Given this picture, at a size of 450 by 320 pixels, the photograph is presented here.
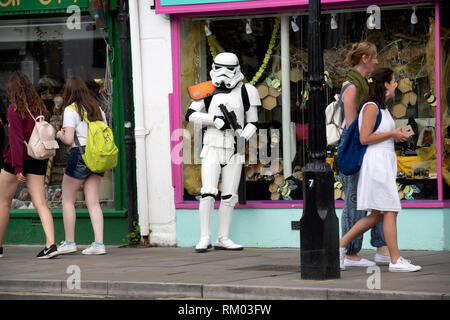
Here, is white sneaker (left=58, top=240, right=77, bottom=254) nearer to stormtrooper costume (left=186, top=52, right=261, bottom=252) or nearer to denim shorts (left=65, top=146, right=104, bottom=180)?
denim shorts (left=65, top=146, right=104, bottom=180)

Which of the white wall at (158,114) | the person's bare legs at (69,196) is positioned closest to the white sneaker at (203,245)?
the white wall at (158,114)

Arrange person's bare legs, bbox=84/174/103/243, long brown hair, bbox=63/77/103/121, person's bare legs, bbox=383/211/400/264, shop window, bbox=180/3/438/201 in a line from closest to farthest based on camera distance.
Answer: person's bare legs, bbox=383/211/400/264 → long brown hair, bbox=63/77/103/121 → person's bare legs, bbox=84/174/103/243 → shop window, bbox=180/3/438/201

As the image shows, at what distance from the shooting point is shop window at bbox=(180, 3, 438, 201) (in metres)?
11.6

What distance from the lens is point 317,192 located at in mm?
8555

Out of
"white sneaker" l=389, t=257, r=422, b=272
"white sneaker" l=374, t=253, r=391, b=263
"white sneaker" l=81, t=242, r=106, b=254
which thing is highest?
"white sneaker" l=389, t=257, r=422, b=272

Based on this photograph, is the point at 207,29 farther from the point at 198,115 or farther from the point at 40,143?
the point at 40,143

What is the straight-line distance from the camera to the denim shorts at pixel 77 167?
11297mm

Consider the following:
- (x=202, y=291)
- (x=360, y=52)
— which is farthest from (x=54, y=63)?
(x=202, y=291)

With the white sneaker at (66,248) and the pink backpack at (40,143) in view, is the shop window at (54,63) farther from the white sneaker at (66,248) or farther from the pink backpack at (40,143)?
the pink backpack at (40,143)

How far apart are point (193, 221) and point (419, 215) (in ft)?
9.34

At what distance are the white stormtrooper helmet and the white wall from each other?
1110mm

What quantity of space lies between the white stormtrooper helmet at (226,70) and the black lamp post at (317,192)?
292 cm

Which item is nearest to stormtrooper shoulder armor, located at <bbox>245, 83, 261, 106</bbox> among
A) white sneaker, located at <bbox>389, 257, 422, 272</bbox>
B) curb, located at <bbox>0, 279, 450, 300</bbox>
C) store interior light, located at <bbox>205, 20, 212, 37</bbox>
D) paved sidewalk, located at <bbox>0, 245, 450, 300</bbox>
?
store interior light, located at <bbox>205, 20, 212, 37</bbox>
